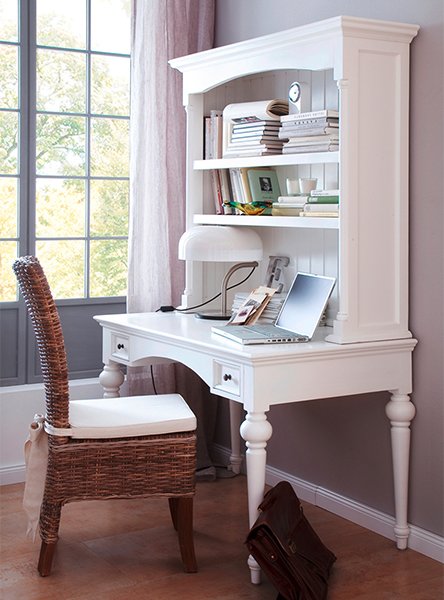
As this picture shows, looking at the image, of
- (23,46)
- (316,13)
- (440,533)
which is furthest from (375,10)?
(440,533)

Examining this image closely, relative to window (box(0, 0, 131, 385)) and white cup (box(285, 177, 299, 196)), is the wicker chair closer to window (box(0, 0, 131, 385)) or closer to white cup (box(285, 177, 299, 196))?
white cup (box(285, 177, 299, 196))

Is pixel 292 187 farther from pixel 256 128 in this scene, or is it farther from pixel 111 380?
pixel 111 380

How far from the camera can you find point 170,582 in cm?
288

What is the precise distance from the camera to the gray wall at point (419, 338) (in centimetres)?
302

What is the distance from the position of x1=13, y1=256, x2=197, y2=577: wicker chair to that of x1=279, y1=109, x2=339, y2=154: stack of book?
3.24 ft

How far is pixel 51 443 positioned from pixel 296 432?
1.20m

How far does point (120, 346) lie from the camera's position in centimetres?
359

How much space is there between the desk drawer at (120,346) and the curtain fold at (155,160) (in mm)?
350

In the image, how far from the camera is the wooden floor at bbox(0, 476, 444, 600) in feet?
9.23

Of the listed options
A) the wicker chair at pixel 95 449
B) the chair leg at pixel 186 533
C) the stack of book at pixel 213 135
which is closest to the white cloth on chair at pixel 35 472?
the wicker chair at pixel 95 449

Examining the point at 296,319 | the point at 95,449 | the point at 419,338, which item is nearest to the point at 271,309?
the point at 296,319

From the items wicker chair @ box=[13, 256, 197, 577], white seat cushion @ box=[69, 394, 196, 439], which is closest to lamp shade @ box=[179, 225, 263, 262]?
white seat cushion @ box=[69, 394, 196, 439]

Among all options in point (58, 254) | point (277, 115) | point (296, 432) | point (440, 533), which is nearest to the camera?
point (440, 533)

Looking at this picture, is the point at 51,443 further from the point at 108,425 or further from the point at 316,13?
the point at 316,13
